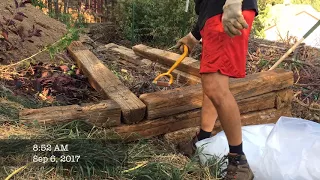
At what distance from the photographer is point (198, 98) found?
10.0 feet

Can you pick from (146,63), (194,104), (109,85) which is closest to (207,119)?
(194,104)

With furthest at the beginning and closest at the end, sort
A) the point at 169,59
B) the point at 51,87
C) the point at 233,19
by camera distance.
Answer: the point at 169,59, the point at 51,87, the point at 233,19

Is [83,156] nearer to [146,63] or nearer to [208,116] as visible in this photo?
[208,116]

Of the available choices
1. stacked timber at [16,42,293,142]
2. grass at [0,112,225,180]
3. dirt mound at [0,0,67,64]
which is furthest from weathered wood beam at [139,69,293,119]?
dirt mound at [0,0,67,64]

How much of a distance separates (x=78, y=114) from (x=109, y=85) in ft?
2.20

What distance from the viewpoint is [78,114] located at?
8.35 ft

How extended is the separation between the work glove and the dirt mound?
2135 mm

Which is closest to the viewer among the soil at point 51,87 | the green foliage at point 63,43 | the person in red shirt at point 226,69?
the person in red shirt at point 226,69

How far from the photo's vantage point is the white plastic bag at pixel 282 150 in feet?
7.71

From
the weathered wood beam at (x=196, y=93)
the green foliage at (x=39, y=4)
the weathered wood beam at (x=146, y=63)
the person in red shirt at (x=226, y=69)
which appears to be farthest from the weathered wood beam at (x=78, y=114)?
the green foliage at (x=39, y=4)

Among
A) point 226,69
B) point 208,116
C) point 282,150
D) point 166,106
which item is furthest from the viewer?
point 166,106

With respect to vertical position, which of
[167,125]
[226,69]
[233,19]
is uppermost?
[233,19]

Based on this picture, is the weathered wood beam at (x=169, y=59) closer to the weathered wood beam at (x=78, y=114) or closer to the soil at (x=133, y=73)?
the soil at (x=133, y=73)

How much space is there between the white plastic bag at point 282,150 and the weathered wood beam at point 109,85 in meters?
0.48
